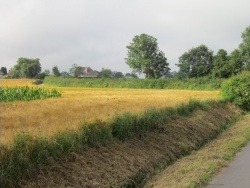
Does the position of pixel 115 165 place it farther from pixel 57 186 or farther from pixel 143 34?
pixel 143 34

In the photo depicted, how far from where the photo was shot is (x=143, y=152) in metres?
10.4

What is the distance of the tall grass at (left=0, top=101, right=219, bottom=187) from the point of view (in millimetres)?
6635

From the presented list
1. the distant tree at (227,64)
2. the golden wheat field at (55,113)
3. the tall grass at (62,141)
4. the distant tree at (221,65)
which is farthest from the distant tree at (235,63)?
the tall grass at (62,141)

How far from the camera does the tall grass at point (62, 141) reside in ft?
21.8

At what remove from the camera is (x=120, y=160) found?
9172 millimetres

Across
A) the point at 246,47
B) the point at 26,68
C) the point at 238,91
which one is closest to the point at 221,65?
the point at 246,47

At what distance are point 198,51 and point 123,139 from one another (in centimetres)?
8654

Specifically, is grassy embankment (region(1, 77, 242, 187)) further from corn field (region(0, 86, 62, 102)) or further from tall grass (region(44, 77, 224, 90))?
tall grass (region(44, 77, 224, 90))

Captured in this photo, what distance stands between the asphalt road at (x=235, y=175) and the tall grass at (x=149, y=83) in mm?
51926

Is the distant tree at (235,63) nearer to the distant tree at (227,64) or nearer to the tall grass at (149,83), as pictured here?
the distant tree at (227,64)

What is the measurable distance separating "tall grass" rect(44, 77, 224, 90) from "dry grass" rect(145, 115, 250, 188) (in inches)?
1970

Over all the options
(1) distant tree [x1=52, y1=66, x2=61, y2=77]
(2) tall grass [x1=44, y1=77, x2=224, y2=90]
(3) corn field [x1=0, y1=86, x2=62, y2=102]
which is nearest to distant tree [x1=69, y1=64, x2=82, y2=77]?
(1) distant tree [x1=52, y1=66, x2=61, y2=77]

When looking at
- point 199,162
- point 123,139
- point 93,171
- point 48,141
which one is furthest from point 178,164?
point 48,141

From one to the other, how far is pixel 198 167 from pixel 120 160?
6.72 ft
